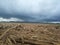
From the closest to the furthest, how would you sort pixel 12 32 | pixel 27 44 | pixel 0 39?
1. pixel 27 44
2. pixel 0 39
3. pixel 12 32

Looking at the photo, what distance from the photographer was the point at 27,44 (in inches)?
231

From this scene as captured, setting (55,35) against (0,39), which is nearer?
(0,39)

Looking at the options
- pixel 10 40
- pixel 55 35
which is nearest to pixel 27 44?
pixel 10 40

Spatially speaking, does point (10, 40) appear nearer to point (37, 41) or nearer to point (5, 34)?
point (5, 34)

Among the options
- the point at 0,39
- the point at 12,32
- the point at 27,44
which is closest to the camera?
the point at 27,44

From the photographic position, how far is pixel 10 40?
6.16 meters

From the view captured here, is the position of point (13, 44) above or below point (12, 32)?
below

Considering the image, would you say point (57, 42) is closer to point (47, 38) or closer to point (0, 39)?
point (47, 38)

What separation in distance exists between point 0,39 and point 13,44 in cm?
72

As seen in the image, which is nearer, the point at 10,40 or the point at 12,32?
the point at 10,40

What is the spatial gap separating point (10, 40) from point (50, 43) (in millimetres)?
A: 1733

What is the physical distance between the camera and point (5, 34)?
6582mm

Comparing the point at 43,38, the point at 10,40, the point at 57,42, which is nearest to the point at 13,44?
the point at 10,40

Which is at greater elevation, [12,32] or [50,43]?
[12,32]
